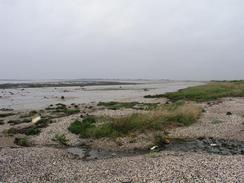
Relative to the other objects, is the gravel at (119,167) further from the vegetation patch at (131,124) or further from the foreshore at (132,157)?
the vegetation patch at (131,124)

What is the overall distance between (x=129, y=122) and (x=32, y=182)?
38.2ft

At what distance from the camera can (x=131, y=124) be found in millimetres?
24359

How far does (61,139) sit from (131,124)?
507 centimetres

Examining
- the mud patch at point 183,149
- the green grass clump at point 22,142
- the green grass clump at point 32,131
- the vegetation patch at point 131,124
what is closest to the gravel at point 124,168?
the mud patch at point 183,149

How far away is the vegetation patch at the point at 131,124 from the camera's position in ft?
77.1

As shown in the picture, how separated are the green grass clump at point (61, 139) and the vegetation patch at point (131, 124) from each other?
1.35 m

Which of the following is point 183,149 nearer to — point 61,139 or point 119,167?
point 119,167

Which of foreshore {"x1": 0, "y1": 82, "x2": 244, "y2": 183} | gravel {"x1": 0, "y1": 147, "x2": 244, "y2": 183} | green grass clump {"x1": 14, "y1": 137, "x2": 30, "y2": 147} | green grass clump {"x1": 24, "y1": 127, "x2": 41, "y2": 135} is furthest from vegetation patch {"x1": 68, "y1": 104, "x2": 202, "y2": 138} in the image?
gravel {"x1": 0, "y1": 147, "x2": 244, "y2": 183}

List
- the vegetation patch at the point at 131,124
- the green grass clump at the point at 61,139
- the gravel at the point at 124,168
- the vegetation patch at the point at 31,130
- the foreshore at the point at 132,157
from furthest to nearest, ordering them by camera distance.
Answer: the vegetation patch at the point at 31,130 < the vegetation patch at the point at 131,124 < the green grass clump at the point at 61,139 < the foreshore at the point at 132,157 < the gravel at the point at 124,168

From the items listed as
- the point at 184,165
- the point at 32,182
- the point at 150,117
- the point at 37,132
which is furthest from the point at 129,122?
the point at 32,182

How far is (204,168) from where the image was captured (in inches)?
581

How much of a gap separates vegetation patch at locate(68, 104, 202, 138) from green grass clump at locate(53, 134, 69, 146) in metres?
1.35

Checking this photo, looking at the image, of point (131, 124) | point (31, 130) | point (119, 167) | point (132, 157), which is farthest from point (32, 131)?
point (119, 167)

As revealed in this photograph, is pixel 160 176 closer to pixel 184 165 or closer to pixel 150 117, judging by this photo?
pixel 184 165
